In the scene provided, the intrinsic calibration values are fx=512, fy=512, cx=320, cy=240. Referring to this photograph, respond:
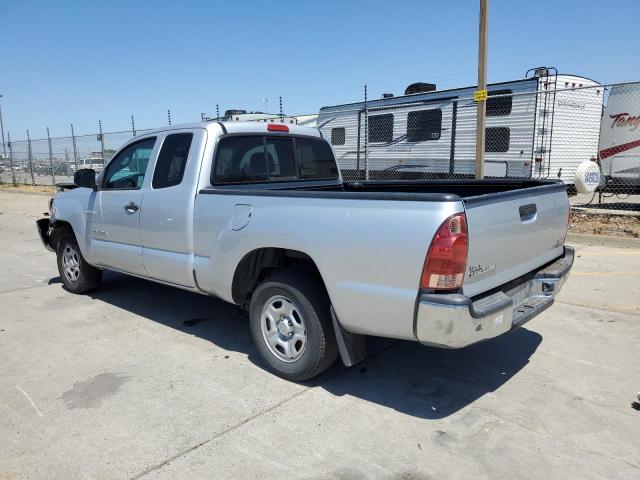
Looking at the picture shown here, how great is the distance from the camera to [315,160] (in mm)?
5367

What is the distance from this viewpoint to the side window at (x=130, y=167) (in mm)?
5005

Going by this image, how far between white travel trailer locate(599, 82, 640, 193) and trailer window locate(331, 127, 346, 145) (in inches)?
285

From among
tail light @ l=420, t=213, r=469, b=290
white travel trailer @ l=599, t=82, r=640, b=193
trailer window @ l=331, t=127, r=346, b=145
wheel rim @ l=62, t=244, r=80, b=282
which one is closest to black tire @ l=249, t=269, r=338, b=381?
tail light @ l=420, t=213, r=469, b=290

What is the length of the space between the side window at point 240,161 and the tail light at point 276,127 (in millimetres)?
174

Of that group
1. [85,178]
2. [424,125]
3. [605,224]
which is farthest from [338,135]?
[85,178]

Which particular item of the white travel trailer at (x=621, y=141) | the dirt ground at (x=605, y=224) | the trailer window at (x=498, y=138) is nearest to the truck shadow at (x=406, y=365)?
the dirt ground at (x=605, y=224)

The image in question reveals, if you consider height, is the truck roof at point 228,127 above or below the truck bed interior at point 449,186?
above

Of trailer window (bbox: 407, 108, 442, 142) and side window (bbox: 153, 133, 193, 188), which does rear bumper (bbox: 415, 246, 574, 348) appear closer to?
side window (bbox: 153, 133, 193, 188)

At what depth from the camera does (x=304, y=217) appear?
346cm

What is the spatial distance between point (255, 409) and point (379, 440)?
34.6 inches

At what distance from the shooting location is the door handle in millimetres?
4906

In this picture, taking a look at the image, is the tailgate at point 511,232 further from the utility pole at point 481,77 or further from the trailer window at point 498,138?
the trailer window at point 498,138

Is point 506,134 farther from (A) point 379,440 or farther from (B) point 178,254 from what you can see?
(A) point 379,440

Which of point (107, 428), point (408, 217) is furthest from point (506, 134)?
point (107, 428)
